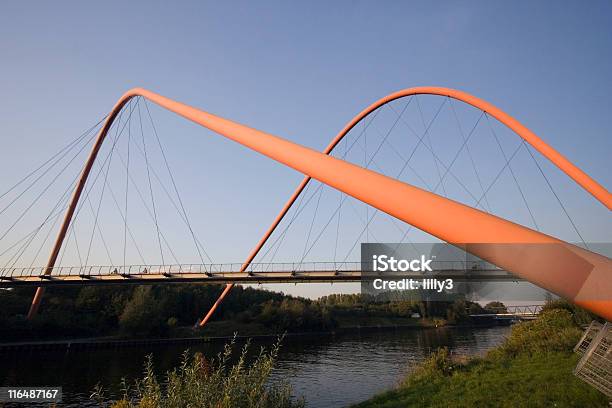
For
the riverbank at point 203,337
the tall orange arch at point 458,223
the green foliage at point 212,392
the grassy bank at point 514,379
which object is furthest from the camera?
the riverbank at point 203,337

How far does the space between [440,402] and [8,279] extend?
38.7 metres

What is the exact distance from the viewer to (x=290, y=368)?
89.9ft

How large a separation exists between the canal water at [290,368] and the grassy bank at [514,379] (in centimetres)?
405

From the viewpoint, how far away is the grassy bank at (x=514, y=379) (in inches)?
374

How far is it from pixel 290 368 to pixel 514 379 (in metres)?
18.1

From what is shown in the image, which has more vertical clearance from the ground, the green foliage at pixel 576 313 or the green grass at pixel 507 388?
the green foliage at pixel 576 313

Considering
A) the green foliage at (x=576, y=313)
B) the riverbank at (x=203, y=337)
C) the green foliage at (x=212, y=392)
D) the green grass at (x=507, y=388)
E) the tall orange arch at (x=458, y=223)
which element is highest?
the tall orange arch at (x=458, y=223)

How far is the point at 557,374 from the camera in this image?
38.0 feet

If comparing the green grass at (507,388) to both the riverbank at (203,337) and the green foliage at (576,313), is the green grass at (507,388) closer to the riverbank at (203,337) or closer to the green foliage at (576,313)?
the green foliage at (576,313)

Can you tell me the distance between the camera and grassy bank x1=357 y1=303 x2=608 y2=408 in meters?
9.51

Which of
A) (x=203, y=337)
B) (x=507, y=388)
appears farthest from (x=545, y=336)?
(x=203, y=337)

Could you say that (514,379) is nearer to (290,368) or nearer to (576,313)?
(576,313)

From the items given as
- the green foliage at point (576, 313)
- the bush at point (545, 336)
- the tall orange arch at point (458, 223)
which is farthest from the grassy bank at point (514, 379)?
the tall orange arch at point (458, 223)

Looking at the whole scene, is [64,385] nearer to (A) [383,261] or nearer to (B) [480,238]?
(A) [383,261]
